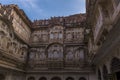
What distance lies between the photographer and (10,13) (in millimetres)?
16797

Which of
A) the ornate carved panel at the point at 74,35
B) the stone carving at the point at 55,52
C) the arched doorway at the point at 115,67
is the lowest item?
the arched doorway at the point at 115,67

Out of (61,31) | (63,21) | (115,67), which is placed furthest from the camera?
(63,21)

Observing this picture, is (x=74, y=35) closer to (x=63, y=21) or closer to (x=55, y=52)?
(x=63, y=21)

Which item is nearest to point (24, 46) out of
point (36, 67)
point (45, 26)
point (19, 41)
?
point (19, 41)

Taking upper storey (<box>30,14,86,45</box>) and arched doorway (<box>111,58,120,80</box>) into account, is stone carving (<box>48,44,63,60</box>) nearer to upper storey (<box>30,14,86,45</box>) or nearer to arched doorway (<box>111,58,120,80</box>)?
upper storey (<box>30,14,86,45</box>)

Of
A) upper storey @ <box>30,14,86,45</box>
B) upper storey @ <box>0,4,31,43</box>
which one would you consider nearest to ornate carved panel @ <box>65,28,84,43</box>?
upper storey @ <box>30,14,86,45</box>

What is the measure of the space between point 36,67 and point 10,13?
8.71 metres

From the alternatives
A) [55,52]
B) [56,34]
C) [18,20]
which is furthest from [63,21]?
[18,20]

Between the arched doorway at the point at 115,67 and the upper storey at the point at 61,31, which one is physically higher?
the upper storey at the point at 61,31

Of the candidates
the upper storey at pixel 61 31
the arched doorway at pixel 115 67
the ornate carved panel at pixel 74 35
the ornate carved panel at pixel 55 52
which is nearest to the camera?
the arched doorway at pixel 115 67

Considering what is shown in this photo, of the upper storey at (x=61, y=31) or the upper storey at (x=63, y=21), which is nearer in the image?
the upper storey at (x=61, y=31)

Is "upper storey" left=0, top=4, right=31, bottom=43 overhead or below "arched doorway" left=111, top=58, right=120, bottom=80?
overhead

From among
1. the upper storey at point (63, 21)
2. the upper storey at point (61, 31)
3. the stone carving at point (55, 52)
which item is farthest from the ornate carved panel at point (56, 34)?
the stone carving at point (55, 52)

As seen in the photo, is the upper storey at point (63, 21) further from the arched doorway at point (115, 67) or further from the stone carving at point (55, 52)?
the arched doorway at point (115, 67)
